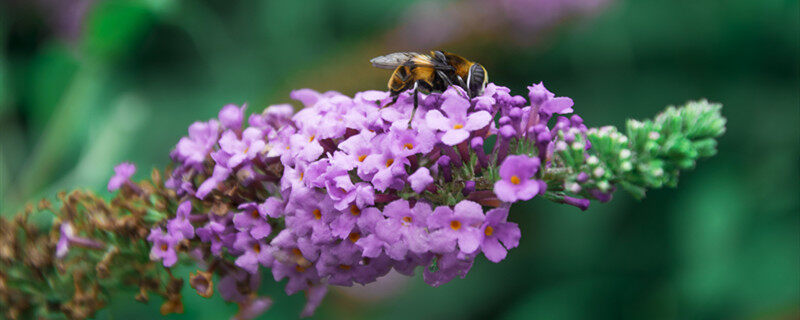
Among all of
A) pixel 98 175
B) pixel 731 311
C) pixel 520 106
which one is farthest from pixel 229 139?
pixel 731 311

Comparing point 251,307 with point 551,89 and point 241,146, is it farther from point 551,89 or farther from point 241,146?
point 551,89

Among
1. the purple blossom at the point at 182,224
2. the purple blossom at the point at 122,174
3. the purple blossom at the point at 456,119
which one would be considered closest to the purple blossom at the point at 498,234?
the purple blossom at the point at 456,119

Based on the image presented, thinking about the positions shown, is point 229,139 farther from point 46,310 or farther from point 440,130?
point 46,310

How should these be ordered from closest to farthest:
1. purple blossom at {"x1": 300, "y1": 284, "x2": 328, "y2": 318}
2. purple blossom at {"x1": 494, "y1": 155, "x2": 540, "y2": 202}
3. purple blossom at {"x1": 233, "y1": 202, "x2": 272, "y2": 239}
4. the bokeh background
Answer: purple blossom at {"x1": 494, "y1": 155, "x2": 540, "y2": 202} < purple blossom at {"x1": 233, "y1": 202, "x2": 272, "y2": 239} < purple blossom at {"x1": 300, "y1": 284, "x2": 328, "y2": 318} < the bokeh background

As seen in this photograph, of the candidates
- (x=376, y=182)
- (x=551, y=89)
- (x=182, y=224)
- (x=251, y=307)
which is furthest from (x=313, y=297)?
(x=551, y=89)

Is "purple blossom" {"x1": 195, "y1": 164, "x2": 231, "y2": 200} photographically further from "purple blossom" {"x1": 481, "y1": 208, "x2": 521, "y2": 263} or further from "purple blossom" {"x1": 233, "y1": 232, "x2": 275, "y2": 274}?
"purple blossom" {"x1": 481, "y1": 208, "x2": 521, "y2": 263}

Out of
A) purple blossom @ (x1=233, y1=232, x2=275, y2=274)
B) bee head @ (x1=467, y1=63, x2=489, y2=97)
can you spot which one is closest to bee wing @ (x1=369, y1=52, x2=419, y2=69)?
bee head @ (x1=467, y1=63, x2=489, y2=97)

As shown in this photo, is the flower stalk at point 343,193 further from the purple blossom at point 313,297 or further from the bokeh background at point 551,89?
the bokeh background at point 551,89
